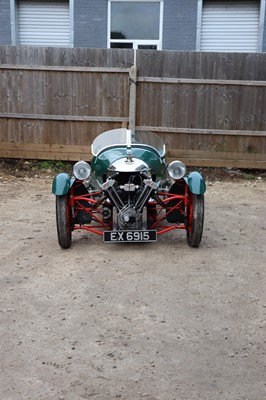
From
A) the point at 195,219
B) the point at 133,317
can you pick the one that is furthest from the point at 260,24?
the point at 133,317

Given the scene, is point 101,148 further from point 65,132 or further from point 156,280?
point 65,132

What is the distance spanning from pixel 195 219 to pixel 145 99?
15.8 ft

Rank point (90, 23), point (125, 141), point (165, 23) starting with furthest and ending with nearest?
point (90, 23) < point (165, 23) < point (125, 141)

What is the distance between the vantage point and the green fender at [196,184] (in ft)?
17.3

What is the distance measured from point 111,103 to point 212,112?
1.94 m

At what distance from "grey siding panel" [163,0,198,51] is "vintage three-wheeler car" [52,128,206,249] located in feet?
24.0

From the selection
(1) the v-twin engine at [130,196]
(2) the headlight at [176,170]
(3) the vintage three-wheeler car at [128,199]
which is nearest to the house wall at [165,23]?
(3) the vintage three-wheeler car at [128,199]

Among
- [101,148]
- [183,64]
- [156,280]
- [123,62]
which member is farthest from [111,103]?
[156,280]

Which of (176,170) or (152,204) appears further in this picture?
(152,204)

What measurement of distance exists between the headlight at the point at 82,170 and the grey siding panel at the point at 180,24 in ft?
26.1

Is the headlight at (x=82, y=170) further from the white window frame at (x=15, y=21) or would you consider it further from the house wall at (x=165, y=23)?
the white window frame at (x=15, y=21)

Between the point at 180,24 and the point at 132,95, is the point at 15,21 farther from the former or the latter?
the point at 132,95

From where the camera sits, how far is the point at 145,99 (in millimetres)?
9539

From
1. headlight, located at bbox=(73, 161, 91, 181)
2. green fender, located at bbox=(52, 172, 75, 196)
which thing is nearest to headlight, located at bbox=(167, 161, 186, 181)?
headlight, located at bbox=(73, 161, 91, 181)
